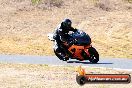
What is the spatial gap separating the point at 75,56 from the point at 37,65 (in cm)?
264

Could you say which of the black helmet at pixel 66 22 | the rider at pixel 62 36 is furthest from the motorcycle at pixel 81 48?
the black helmet at pixel 66 22

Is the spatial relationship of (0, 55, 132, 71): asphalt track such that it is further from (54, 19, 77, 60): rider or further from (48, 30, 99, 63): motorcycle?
(54, 19, 77, 60): rider

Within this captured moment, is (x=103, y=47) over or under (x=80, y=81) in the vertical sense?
under

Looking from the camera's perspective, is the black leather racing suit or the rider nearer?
the rider

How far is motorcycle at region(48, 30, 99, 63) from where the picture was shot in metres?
20.2

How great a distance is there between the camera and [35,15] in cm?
3584

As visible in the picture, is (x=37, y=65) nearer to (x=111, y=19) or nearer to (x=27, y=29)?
(x=27, y=29)

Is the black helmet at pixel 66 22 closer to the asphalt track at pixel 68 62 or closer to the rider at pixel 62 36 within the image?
the rider at pixel 62 36

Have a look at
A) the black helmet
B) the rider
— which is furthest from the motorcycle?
the black helmet

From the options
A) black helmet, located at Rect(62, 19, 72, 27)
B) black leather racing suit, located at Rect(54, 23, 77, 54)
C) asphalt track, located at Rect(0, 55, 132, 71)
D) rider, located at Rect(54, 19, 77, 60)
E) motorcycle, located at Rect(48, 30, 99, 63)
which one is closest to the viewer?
asphalt track, located at Rect(0, 55, 132, 71)

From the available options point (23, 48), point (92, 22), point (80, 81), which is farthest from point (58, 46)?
point (92, 22)

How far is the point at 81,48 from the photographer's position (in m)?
20.4

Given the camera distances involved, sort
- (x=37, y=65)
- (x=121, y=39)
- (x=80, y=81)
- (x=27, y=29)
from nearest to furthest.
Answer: (x=80, y=81), (x=37, y=65), (x=121, y=39), (x=27, y=29)

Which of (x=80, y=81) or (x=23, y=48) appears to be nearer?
(x=80, y=81)
